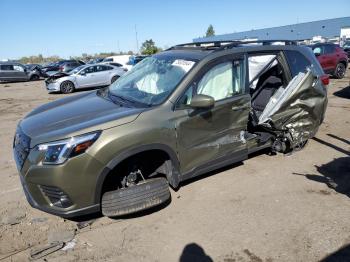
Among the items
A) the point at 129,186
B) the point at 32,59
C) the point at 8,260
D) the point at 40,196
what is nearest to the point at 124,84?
the point at 129,186

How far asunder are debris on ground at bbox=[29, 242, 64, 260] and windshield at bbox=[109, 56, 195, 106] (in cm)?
179

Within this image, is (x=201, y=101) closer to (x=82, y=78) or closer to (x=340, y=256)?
(x=340, y=256)

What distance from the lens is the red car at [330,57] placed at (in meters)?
15.7

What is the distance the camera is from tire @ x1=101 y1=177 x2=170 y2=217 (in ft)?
11.6

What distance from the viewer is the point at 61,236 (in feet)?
11.8

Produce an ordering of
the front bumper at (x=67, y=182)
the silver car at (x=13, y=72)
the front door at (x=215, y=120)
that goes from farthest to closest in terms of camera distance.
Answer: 1. the silver car at (x=13, y=72)
2. the front door at (x=215, y=120)
3. the front bumper at (x=67, y=182)

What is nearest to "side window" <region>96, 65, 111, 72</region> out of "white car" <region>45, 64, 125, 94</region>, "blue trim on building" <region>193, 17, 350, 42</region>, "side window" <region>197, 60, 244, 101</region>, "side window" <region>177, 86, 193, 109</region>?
"white car" <region>45, 64, 125, 94</region>

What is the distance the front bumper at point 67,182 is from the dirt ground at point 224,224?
373 millimetres

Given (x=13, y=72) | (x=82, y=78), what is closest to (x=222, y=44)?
(x=82, y=78)

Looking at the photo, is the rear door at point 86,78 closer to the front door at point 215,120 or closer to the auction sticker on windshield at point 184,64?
the auction sticker on windshield at point 184,64

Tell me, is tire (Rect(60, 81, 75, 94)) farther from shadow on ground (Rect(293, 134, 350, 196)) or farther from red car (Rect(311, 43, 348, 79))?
shadow on ground (Rect(293, 134, 350, 196))

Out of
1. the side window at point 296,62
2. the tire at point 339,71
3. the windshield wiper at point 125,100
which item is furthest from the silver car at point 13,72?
the side window at point 296,62

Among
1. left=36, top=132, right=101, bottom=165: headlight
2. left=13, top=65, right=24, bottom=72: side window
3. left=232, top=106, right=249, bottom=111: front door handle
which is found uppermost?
left=232, top=106, right=249, bottom=111: front door handle

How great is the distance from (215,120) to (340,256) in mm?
1982
